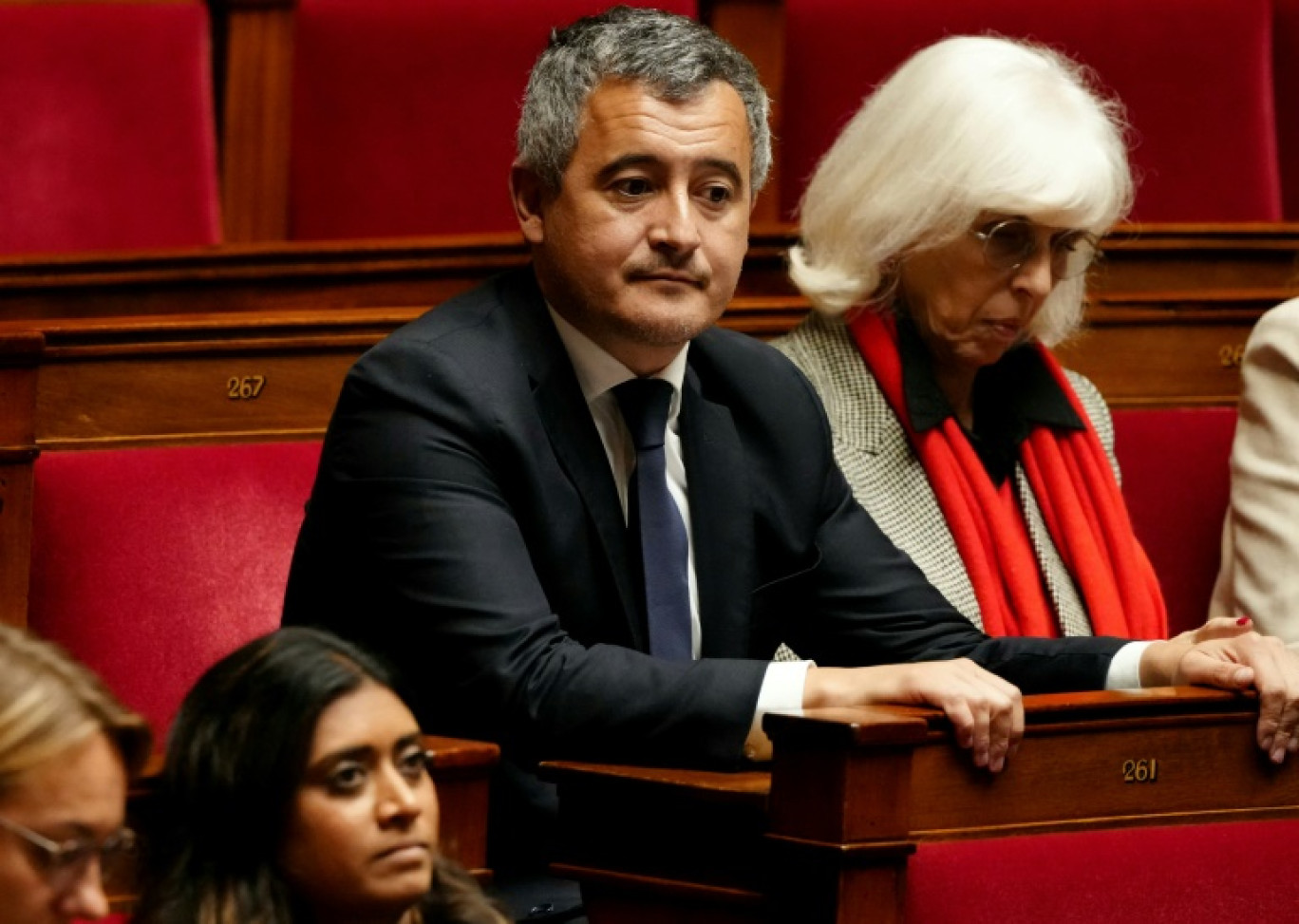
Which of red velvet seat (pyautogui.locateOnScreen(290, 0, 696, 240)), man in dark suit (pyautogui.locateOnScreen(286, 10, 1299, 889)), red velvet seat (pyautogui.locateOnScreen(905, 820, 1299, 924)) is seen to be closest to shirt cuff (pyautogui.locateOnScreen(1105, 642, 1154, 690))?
man in dark suit (pyautogui.locateOnScreen(286, 10, 1299, 889))

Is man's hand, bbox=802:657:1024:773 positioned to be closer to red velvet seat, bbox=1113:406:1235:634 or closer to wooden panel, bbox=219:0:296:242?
red velvet seat, bbox=1113:406:1235:634

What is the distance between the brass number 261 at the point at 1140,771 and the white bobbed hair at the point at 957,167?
374 mm

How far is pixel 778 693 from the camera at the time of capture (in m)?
0.78

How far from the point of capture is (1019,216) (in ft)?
3.60

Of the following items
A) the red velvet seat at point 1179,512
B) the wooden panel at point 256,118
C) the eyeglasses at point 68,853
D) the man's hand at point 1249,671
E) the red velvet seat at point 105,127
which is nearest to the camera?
the eyeglasses at point 68,853

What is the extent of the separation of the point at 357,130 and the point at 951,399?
1.51 ft

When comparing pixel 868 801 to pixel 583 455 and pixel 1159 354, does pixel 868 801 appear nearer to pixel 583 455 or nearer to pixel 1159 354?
pixel 583 455

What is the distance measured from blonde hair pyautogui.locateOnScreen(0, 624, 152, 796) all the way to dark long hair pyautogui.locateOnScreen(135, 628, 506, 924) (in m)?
0.04

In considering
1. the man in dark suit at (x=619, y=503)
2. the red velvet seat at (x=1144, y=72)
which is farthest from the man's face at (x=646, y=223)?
the red velvet seat at (x=1144, y=72)

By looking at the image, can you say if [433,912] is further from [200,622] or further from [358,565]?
[200,622]

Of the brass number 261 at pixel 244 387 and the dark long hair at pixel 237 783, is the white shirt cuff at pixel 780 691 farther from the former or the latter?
the brass number 261 at pixel 244 387

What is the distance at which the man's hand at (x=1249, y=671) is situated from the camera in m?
0.82

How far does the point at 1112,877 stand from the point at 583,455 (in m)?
0.25

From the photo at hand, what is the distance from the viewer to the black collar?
1112mm
